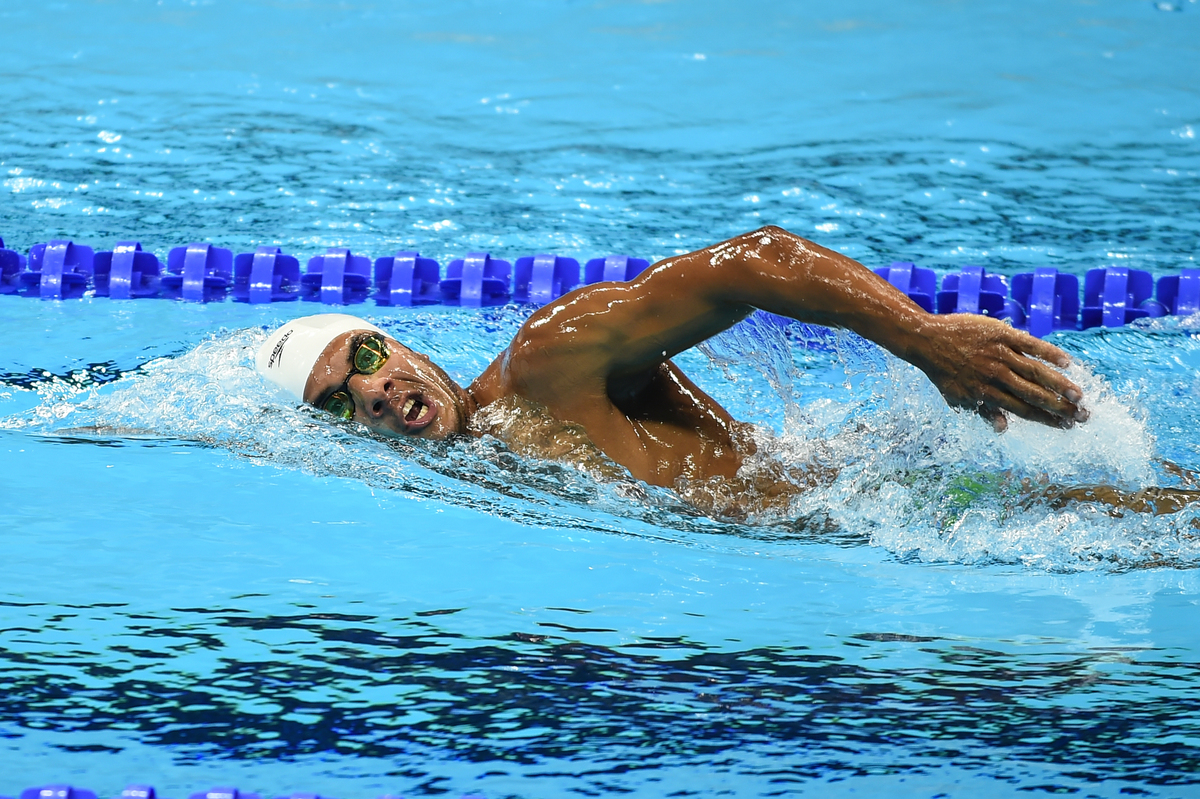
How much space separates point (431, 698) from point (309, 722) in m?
0.22

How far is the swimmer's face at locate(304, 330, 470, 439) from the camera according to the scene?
3193 mm

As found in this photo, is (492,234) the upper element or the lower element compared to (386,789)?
upper

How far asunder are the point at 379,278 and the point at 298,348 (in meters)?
1.96

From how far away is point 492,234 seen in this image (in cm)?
590

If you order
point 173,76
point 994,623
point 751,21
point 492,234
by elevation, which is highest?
point 751,21

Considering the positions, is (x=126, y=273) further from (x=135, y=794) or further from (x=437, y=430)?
(x=135, y=794)

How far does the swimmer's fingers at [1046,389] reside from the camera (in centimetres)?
221

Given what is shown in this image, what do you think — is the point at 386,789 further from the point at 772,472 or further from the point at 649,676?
the point at 772,472

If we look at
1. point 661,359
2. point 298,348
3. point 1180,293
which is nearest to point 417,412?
point 298,348

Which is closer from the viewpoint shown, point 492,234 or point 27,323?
point 27,323

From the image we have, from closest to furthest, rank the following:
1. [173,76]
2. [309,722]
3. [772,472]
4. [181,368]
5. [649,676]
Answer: [309,722], [649,676], [772,472], [181,368], [173,76]

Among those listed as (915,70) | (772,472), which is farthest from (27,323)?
(915,70)

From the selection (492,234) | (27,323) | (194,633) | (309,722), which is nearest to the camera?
(309,722)

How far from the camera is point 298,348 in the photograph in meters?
3.40
